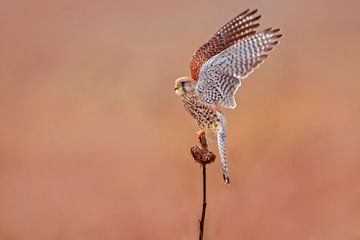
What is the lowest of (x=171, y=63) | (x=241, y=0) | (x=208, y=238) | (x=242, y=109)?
(x=208, y=238)

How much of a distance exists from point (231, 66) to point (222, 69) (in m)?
0.02

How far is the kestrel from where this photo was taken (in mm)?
1037

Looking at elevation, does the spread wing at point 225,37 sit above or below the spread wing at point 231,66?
above

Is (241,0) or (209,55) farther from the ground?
(241,0)

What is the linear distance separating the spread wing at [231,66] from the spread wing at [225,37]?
5cm

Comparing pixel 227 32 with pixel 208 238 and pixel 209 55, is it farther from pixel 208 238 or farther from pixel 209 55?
pixel 208 238

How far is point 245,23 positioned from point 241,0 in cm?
52

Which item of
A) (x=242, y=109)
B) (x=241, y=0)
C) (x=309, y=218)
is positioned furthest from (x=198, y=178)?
(x=241, y=0)

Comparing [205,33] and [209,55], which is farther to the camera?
[205,33]

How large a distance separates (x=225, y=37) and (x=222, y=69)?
8 centimetres

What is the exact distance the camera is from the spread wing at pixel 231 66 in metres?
1.04

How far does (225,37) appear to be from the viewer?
1114mm

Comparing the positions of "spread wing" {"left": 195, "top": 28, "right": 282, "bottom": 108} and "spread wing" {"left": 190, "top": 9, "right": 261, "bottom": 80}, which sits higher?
"spread wing" {"left": 190, "top": 9, "right": 261, "bottom": 80}

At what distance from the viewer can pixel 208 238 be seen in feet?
5.20
